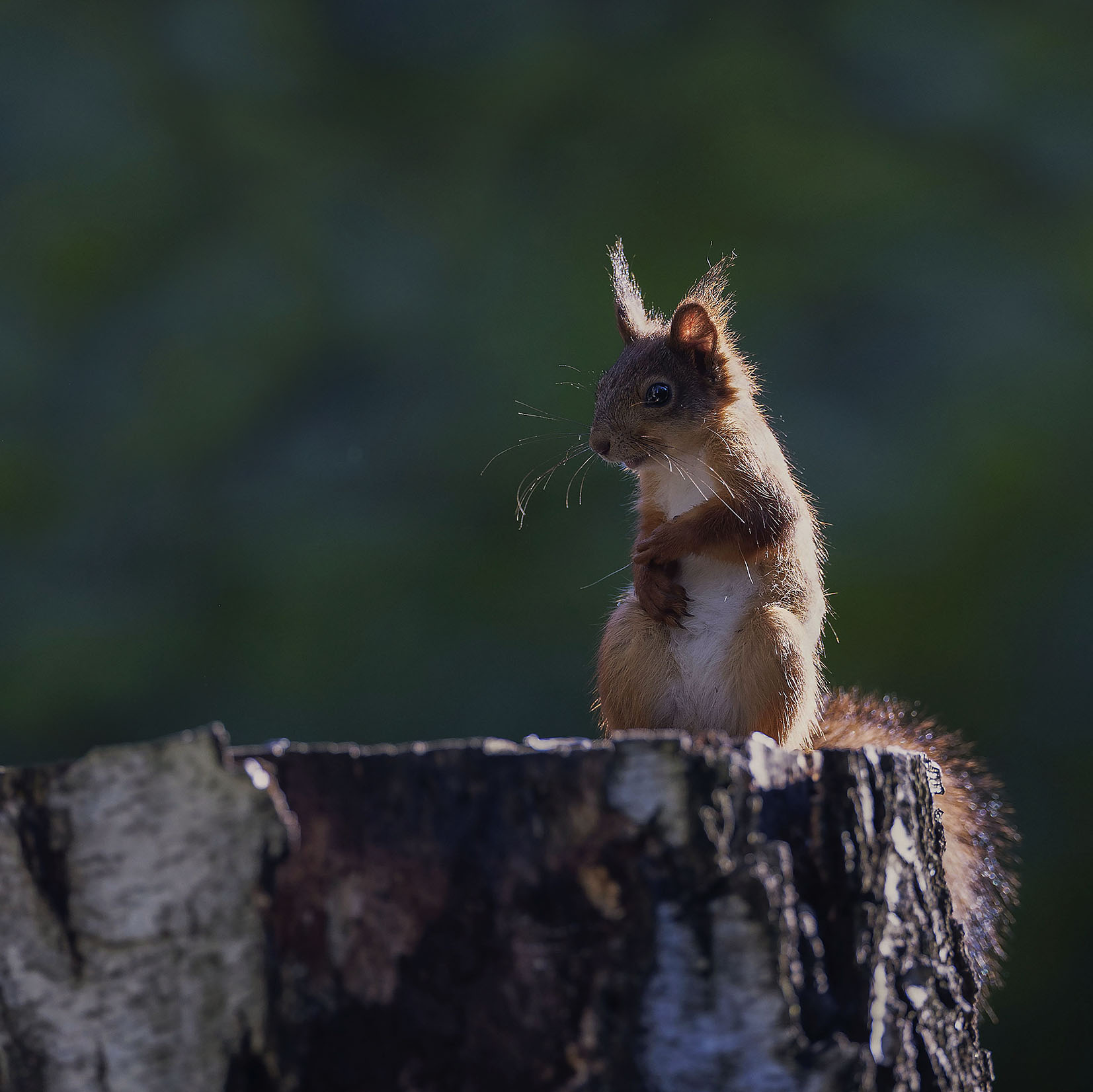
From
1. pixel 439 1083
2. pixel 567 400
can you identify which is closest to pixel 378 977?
pixel 439 1083

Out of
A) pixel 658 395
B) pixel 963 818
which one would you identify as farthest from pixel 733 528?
pixel 963 818

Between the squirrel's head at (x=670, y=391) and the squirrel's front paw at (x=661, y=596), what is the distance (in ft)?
0.55

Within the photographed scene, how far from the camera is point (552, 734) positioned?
2775mm

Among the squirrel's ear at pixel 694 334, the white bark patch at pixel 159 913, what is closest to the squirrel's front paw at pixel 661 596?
the squirrel's ear at pixel 694 334

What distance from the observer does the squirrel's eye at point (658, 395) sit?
Answer: 56.1 inches

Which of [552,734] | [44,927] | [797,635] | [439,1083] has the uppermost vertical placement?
[552,734]

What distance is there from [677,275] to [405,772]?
236 centimetres

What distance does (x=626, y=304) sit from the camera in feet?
5.30

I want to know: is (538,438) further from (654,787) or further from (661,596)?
(654,787)

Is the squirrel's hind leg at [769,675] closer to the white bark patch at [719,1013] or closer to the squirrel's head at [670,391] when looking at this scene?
the squirrel's head at [670,391]

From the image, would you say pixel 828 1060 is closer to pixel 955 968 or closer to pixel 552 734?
pixel 955 968

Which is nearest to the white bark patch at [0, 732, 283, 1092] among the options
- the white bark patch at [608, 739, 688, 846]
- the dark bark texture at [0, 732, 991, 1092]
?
the dark bark texture at [0, 732, 991, 1092]

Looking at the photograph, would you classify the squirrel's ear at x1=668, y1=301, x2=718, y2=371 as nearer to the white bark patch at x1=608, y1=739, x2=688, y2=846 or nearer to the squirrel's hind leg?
the squirrel's hind leg

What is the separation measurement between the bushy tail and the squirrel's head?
0.38 meters
